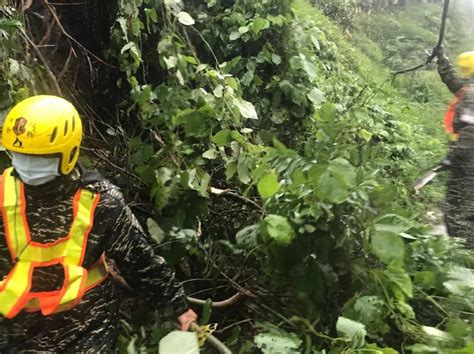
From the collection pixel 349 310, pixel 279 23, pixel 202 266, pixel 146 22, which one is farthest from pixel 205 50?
pixel 349 310

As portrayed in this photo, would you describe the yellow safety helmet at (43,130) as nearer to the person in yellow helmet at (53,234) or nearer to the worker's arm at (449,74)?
the person in yellow helmet at (53,234)

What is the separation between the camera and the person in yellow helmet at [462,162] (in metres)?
4.49

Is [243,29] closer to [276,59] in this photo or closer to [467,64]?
[276,59]

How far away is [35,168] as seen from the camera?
182 centimetres

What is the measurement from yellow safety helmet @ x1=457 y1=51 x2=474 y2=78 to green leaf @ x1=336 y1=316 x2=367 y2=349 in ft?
11.5

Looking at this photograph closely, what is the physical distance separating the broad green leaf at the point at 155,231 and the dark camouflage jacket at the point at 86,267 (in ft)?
1.78

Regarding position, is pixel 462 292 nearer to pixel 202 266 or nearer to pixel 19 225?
pixel 202 266

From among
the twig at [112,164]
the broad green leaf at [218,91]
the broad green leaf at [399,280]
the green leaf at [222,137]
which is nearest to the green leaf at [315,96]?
the broad green leaf at [218,91]

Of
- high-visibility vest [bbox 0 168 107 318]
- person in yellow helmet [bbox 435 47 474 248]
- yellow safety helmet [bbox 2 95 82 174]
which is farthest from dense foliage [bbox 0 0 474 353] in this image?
person in yellow helmet [bbox 435 47 474 248]

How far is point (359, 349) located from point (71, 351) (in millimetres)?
1057

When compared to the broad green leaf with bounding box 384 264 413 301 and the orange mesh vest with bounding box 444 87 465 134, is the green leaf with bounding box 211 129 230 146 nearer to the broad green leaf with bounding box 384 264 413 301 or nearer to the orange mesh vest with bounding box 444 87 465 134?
the broad green leaf with bounding box 384 264 413 301

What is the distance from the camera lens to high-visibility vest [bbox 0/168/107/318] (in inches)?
72.4

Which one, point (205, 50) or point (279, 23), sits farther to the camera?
point (205, 50)

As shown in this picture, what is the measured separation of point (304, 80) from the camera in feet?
14.7
